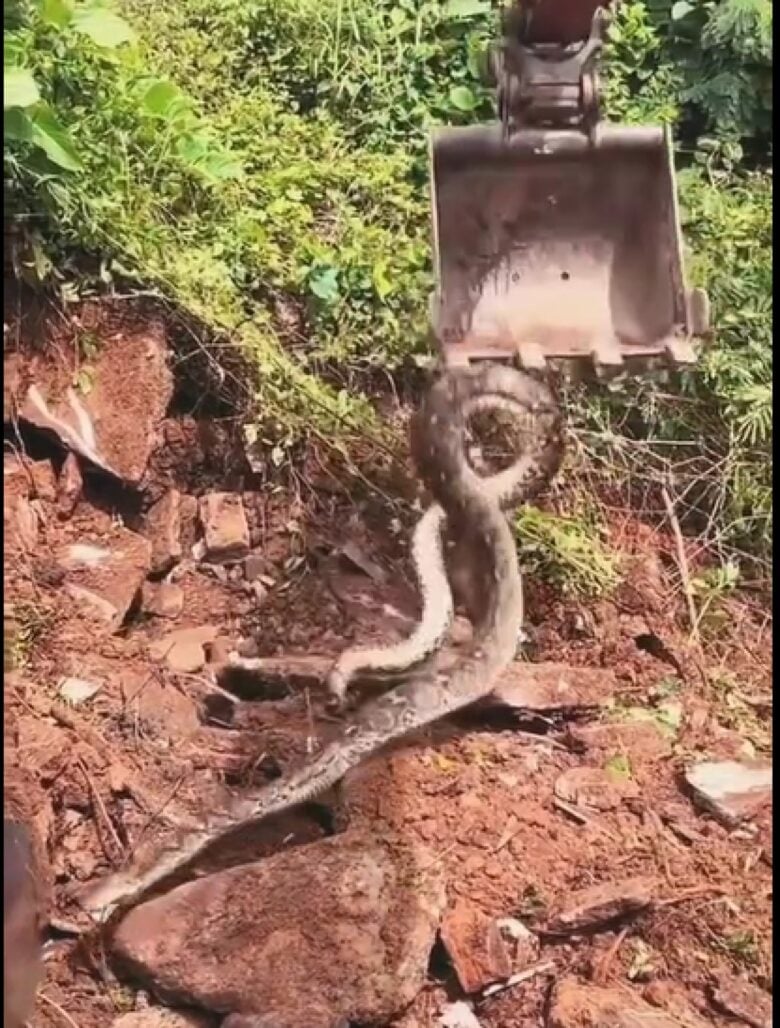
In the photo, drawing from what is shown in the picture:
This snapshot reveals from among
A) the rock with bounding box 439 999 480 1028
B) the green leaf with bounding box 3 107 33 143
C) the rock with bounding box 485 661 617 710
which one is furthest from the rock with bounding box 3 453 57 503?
the rock with bounding box 439 999 480 1028

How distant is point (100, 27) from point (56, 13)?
0.11 metres

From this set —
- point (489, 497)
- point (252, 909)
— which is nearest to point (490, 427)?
point (489, 497)

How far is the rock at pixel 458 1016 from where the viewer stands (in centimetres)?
279

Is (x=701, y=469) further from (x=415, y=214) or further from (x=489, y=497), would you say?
(x=415, y=214)

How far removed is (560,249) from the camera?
3127mm

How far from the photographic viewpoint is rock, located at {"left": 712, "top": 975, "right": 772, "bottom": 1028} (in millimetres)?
2797

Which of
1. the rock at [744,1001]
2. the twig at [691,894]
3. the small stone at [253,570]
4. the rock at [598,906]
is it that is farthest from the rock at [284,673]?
the rock at [744,1001]

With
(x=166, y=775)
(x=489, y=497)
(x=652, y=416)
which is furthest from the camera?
(x=652, y=416)

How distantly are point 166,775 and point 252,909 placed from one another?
16.0 inches

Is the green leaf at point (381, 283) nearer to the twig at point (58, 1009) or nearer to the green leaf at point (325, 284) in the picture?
the green leaf at point (325, 284)

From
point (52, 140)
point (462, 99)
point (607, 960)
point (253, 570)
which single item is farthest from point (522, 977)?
point (462, 99)

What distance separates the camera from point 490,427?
3.57 metres

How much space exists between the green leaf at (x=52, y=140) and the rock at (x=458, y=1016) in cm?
193

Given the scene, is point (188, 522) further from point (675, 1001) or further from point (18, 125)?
point (675, 1001)
